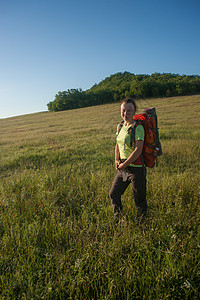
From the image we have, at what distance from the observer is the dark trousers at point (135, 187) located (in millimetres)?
2438

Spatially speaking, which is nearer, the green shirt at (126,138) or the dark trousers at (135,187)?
the green shirt at (126,138)

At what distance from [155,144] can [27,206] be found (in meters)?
2.61

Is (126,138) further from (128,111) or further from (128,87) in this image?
(128,87)

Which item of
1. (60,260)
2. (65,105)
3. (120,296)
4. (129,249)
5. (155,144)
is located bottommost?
(120,296)

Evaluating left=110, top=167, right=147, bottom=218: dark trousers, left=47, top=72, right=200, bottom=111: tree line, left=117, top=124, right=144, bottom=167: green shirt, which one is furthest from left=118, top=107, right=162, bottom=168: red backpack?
left=47, top=72, right=200, bottom=111: tree line

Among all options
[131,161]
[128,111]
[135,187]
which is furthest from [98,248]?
[128,111]

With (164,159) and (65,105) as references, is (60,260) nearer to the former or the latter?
(164,159)

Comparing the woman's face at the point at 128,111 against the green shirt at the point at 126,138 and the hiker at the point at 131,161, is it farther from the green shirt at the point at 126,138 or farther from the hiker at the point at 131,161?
the green shirt at the point at 126,138

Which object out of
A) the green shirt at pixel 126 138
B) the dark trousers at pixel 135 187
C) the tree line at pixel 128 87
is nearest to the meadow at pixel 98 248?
the dark trousers at pixel 135 187

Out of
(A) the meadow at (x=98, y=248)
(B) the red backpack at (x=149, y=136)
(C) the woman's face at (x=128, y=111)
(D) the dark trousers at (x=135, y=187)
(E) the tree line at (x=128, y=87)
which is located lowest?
Answer: (A) the meadow at (x=98, y=248)

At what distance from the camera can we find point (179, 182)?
3.64 m

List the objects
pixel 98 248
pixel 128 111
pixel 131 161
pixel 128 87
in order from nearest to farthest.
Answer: pixel 98 248
pixel 131 161
pixel 128 111
pixel 128 87

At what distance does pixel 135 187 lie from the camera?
2482 mm

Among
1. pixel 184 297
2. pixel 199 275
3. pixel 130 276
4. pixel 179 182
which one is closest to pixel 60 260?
pixel 130 276
